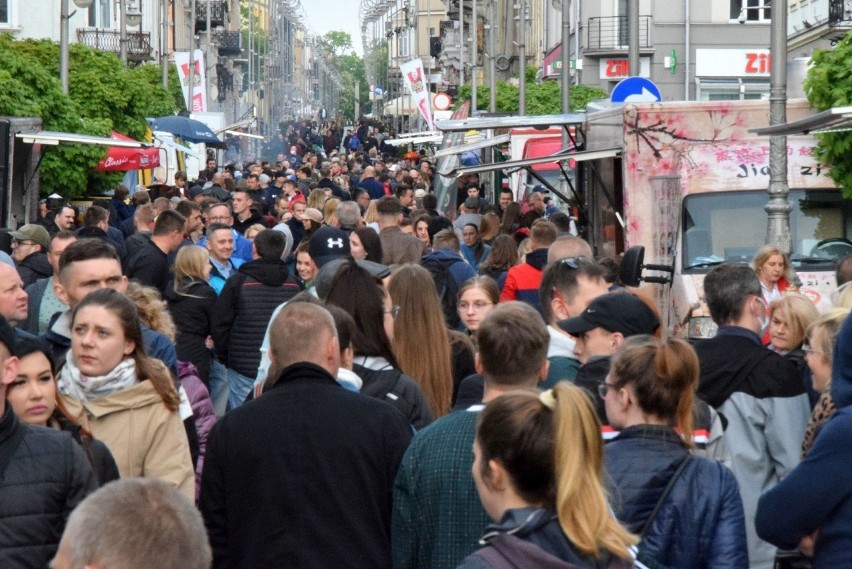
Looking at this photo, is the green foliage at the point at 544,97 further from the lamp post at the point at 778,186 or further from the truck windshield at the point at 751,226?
the lamp post at the point at 778,186

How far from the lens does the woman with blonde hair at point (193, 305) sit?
10688mm

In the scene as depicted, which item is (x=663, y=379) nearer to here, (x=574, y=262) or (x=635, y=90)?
(x=574, y=262)

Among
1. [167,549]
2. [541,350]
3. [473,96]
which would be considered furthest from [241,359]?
[473,96]

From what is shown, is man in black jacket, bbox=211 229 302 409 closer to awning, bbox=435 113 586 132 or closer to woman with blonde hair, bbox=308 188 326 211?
awning, bbox=435 113 586 132

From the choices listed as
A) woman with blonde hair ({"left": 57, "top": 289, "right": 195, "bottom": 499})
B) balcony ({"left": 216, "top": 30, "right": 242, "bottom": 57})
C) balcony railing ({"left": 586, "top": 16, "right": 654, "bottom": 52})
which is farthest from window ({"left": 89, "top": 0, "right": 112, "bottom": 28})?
woman with blonde hair ({"left": 57, "top": 289, "right": 195, "bottom": 499})

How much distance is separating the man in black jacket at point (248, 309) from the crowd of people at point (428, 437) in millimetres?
2797

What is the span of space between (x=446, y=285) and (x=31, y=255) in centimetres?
Result: 311

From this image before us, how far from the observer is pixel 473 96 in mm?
50406

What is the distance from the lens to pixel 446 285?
12.0 meters

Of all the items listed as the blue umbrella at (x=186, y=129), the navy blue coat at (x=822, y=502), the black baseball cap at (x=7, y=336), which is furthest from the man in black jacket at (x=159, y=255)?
the blue umbrella at (x=186, y=129)

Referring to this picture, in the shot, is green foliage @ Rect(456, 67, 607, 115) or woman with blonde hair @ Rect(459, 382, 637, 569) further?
green foliage @ Rect(456, 67, 607, 115)

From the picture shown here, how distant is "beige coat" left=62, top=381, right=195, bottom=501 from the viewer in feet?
18.8

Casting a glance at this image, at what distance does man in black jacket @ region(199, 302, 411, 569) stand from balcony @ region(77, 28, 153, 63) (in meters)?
48.7

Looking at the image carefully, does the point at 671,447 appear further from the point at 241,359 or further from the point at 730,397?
the point at 241,359
